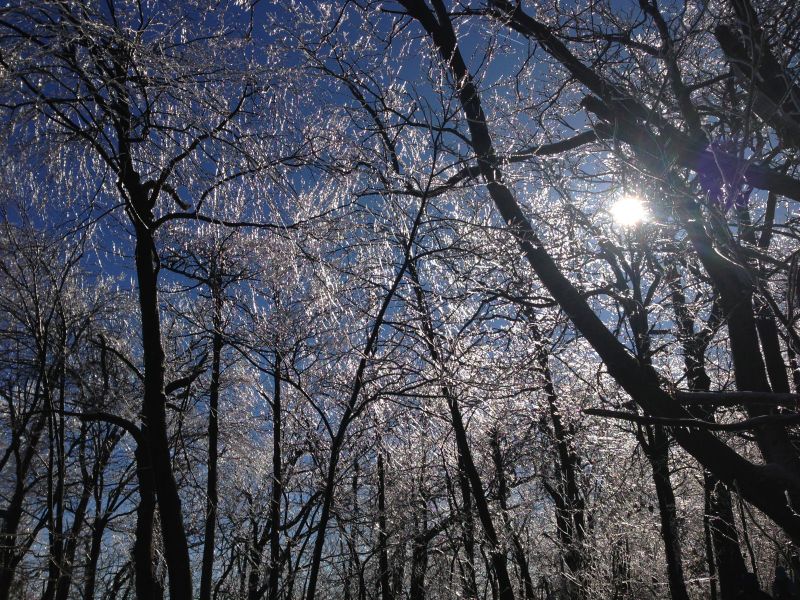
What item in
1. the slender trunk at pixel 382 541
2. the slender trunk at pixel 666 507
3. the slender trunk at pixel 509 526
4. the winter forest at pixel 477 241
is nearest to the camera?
the winter forest at pixel 477 241

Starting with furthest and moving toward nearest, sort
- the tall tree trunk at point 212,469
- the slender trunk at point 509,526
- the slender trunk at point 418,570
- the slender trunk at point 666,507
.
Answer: the slender trunk at point 418,570 < the tall tree trunk at point 212,469 < the slender trunk at point 509,526 < the slender trunk at point 666,507

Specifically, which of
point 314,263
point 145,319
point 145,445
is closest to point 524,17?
point 314,263

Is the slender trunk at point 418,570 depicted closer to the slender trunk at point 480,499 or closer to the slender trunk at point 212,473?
the slender trunk at point 480,499

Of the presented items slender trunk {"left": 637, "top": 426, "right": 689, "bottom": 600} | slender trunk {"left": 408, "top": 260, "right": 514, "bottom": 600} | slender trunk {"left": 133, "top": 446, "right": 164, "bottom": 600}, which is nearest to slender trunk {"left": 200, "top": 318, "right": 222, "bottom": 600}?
slender trunk {"left": 133, "top": 446, "right": 164, "bottom": 600}

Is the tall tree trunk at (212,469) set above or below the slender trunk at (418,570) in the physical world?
above

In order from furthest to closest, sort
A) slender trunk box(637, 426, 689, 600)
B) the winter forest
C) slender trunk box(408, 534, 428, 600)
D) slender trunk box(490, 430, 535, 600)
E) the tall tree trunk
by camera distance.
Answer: slender trunk box(408, 534, 428, 600)
the tall tree trunk
slender trunk box(490, 430, 535, 600)
slender trunk box(637, 426, 689, 600)
the winter forest

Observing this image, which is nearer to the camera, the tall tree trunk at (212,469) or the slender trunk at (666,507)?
the slender trunk at (666,507)

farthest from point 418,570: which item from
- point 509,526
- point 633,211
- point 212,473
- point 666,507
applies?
point 633,211

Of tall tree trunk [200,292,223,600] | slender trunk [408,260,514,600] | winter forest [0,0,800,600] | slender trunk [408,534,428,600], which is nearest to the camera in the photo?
winter forest [0,0,800,600]

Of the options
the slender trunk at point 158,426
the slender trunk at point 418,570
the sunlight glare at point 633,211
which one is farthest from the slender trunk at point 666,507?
the slender trunk at point 158,426

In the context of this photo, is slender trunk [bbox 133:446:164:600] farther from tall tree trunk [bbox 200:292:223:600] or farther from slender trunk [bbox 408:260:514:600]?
tall tree trunk [bbox 200:292:223:600]

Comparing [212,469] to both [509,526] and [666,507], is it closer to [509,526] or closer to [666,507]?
[509,526]

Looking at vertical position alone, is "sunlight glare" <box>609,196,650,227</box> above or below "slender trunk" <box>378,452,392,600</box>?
above

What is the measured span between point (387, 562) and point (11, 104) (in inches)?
347
